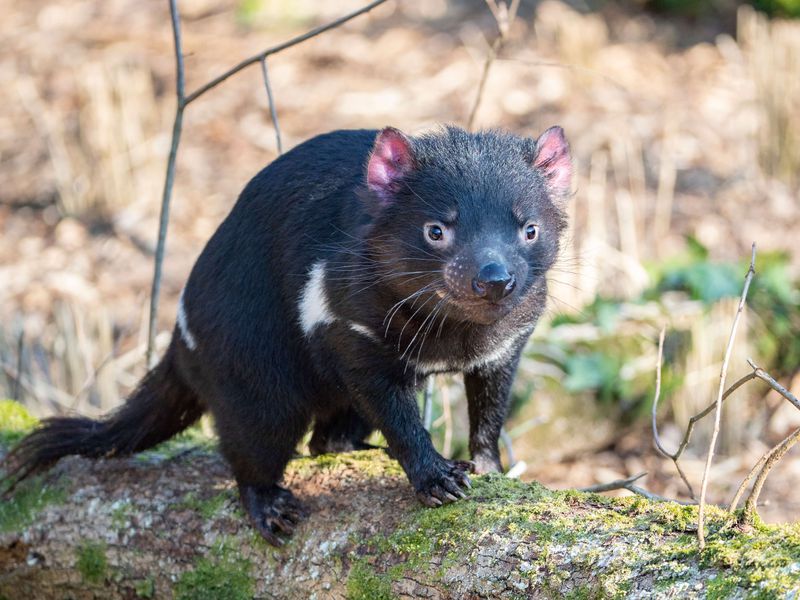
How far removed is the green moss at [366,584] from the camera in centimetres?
288

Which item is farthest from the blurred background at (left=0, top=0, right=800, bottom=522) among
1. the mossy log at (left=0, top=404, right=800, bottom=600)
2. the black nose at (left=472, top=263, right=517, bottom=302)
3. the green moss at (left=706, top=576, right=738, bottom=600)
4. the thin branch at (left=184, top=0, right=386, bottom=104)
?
the green moss at (left=706, top=576, right=738, bottom=600)

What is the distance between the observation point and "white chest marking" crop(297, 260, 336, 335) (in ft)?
10.9

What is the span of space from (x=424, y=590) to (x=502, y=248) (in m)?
1.00

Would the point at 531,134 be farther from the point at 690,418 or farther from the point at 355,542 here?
the point at 690,418

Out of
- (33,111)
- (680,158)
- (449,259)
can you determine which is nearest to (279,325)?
(449,259)

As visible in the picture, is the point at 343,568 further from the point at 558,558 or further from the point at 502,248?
the point at 502,248

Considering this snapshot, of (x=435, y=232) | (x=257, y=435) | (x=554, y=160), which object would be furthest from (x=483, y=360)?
(x=257, y=435)

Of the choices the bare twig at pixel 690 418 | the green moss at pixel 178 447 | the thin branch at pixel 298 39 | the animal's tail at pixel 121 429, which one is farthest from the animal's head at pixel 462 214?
the green moss at pixel 178 447

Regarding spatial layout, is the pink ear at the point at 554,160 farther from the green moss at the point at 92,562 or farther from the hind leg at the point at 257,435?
the green moss at the point at 92,562

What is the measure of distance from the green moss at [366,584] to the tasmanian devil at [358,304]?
0.27m

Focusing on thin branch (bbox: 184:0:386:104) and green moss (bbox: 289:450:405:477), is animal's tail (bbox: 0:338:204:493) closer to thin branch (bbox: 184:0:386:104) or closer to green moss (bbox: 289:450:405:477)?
green moss (bbox: 289:450:405:477)

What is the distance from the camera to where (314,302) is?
3361 mm

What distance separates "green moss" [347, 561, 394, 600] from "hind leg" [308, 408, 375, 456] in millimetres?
916

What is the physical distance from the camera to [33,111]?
9312 millimetres
